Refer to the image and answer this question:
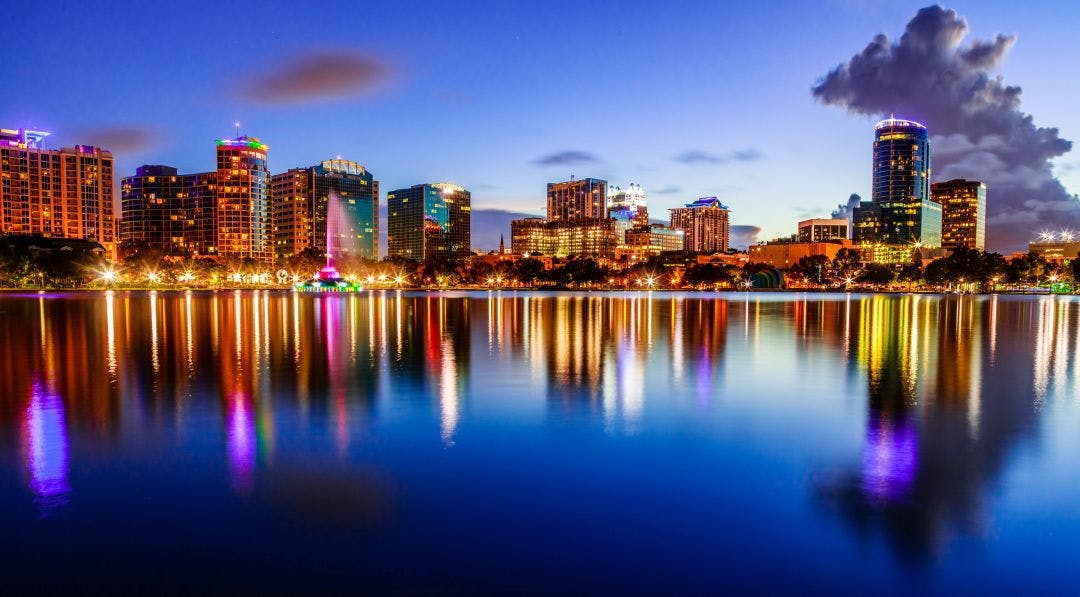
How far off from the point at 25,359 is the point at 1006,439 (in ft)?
89.0

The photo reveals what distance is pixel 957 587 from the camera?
6.64 meters

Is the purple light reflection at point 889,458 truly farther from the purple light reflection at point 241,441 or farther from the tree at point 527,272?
the tree at point 527,272

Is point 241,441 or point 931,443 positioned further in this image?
point 931,443

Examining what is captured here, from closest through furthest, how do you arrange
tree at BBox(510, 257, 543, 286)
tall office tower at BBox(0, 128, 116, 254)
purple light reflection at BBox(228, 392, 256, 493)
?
purple light reflection at BBox(228, 392, 256, 493) → tree at BBox(510, 257, 543, 286) → tall office tower at BBox(0, 128, 116, 254)

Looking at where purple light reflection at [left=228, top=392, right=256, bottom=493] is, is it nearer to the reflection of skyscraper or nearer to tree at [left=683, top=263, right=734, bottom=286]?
the reflection of skyscraper

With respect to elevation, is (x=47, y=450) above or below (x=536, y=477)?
above

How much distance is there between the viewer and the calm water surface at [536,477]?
689cm

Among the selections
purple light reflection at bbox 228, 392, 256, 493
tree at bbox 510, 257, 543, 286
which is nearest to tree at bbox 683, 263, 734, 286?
tree at bbox 510, 257, 543, 286

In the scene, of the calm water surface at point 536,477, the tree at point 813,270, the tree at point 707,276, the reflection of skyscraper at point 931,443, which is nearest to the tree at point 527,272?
the tree at point 707,276

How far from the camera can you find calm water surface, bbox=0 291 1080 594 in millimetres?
6887

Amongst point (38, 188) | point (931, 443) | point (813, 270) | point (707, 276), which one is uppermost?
point (38, 188)

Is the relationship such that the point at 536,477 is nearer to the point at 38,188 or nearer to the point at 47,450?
the point at 47,450

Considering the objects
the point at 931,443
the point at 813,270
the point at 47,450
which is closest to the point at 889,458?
the point at 931,443

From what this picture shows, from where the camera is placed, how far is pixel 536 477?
9.60 metres
